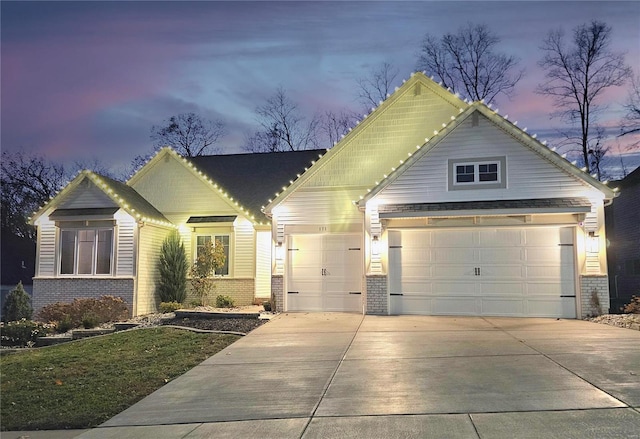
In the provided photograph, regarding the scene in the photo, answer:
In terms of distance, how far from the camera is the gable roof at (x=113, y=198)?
1670cm

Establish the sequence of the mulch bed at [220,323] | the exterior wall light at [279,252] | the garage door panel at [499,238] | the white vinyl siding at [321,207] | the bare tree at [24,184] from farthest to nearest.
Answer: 1. the bare tree at [24,184]
2. the white vinyl siding at [321,207]
3. the exterior wall light at [279,252]
4. the garage door panel at [499,238]
5. the mulch bed at [220,323]

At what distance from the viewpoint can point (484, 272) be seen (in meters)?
13.5

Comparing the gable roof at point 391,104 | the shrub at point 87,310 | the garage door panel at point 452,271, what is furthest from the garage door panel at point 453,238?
the shrub at point 87,310

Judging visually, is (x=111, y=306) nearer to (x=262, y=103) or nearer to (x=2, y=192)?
(x=262, y=103)

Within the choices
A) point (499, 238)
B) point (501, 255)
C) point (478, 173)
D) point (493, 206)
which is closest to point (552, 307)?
point (501, 255)

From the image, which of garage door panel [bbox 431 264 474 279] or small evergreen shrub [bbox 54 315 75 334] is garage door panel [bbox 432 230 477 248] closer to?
garage door panel [bbox 431 264 474 279]

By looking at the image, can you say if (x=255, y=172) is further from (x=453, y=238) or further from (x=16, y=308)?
(x=453, y=238)

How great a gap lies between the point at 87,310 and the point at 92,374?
7205mm

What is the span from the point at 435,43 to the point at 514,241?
22.6 meters

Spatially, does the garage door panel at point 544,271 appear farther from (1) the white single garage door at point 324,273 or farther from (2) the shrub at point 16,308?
(2) the shrub at point 16,308

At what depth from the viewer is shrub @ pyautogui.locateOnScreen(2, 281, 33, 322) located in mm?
15258

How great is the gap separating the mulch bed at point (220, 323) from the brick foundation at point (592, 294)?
26.9 feet

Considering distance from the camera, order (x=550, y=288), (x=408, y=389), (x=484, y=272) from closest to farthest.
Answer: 1. (x=408, y=389)
2. (x=550, y=288)
3. (x=484, y=272)

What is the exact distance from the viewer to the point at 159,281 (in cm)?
1773
